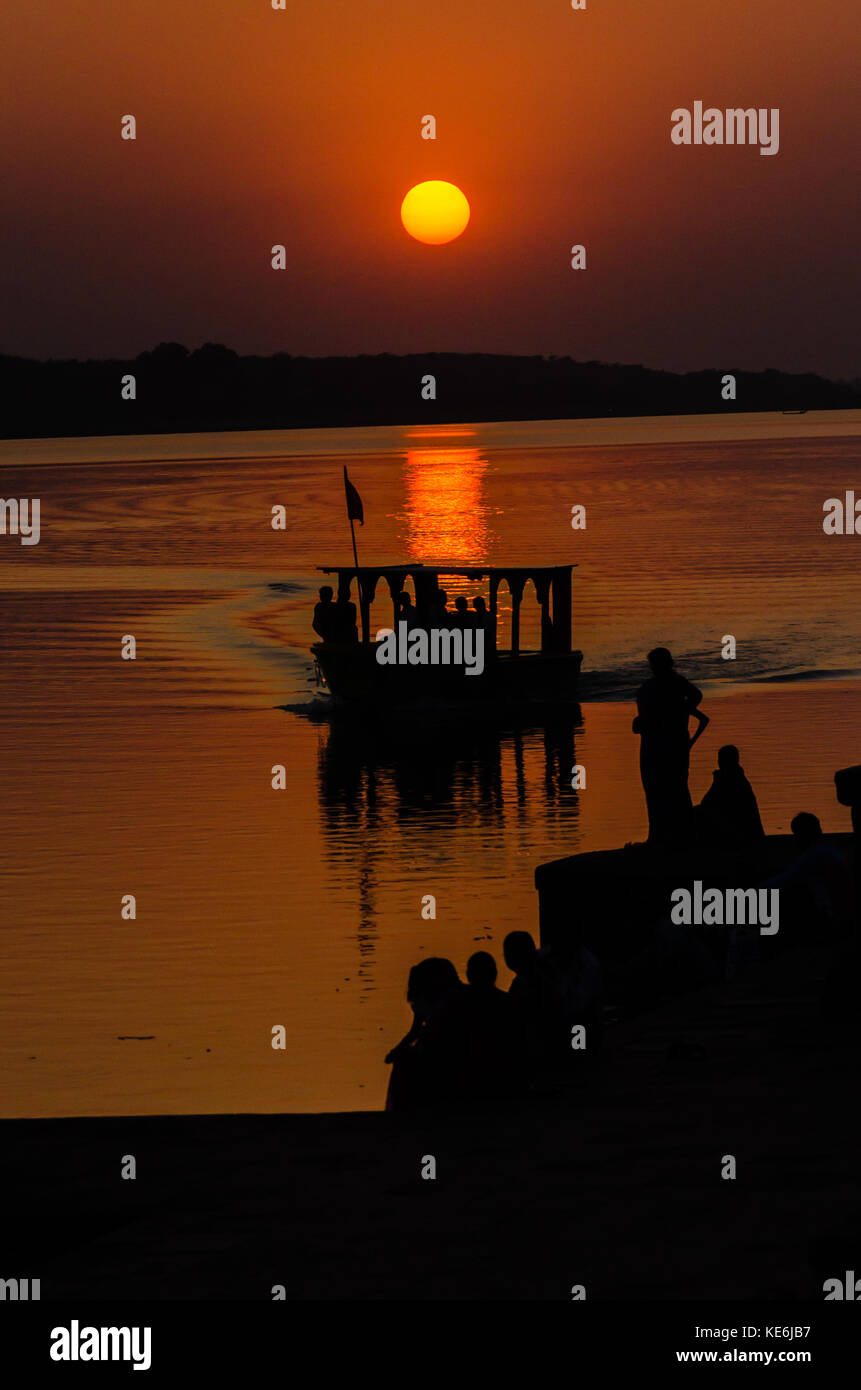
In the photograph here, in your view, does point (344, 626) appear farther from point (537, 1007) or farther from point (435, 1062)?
point (435, 1062)

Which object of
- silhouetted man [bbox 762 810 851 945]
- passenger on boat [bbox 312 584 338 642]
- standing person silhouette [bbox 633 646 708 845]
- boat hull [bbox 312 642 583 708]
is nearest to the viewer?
silhouetted man [bbox 762 810 851 945]

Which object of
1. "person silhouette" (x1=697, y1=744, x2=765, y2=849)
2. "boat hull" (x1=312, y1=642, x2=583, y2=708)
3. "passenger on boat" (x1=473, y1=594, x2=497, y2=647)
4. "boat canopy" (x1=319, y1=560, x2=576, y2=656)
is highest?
"boat canopy" (x1=319, y1=560, x2=576, y2=656)

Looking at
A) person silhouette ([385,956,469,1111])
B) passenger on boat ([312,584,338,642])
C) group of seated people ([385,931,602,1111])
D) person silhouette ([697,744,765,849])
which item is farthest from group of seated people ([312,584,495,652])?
person silhouette ([385,956,469,1111])

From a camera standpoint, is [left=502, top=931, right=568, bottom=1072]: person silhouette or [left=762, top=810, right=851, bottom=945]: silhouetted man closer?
[left=502, top=931, right=568, bottom=1072]: person silhouette

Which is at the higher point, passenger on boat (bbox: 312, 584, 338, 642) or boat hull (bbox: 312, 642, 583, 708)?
passenger on boat (bbox: 312, 584, 338, 642)

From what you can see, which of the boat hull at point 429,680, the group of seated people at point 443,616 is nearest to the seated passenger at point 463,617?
the group of seated people at point 443,616

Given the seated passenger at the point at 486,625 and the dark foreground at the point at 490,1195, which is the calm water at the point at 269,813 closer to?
the seated passenger at the point at 486,625

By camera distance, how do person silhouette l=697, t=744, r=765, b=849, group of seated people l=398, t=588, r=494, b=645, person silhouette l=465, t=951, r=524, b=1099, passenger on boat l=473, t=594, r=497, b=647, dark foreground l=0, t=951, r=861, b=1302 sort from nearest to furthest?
dark foreground l=0, t=951, r=861, b=1302, person silhouette l=465, t=951, r=524, b=1099, person silhouette l=697, t=744, r=765, b=849, group of seated people l=398, t=588, r=494, b=645, passenger on boat l=473, t=594, r=497, b=647

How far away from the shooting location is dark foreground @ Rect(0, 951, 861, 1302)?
8109 mm

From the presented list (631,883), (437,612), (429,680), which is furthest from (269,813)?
(631,883)

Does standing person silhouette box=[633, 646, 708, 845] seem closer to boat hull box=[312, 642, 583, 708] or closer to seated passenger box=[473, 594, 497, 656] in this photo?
seated passenger box=[473, 594, 497, 656]
